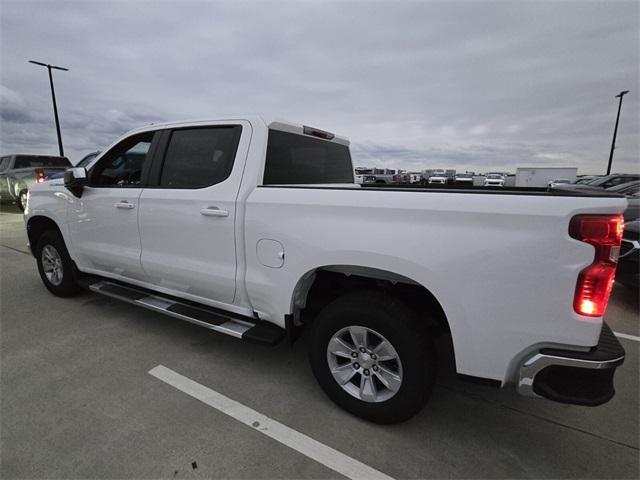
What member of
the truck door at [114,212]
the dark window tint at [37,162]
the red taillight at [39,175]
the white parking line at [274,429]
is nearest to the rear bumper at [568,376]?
the white parking line at [274,429]

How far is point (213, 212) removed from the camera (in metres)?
2.70

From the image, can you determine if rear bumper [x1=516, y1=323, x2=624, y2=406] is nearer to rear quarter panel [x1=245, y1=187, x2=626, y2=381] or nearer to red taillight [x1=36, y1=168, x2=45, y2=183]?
rear quarter panel [x1=245, y1=187, x2=626, y2=381]

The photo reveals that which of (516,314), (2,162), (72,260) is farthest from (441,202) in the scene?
(2,162)

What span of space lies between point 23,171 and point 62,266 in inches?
392

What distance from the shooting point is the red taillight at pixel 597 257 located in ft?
5.25

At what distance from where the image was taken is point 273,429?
227 centimetres

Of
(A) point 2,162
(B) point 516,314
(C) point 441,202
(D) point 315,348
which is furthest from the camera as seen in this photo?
(A) point 2,162

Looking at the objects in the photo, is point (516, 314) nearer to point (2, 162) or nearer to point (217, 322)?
point (217, 322)

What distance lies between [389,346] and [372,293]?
0.34 m

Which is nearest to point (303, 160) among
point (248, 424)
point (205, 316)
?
point (205, 316)

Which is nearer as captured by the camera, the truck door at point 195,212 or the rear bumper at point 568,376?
the rear bumper at point 568,376

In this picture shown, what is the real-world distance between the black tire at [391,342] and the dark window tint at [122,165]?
249cm

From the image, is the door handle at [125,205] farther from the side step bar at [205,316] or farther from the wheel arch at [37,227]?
the wheel arch at [37,227]

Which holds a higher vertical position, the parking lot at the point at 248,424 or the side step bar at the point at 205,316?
the side step bar at the point at 205,316
